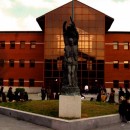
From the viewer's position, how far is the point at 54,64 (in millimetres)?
51625

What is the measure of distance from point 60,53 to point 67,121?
36.3 metres

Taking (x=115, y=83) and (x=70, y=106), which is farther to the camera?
(x=115, y=83)

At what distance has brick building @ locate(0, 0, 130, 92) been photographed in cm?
5128

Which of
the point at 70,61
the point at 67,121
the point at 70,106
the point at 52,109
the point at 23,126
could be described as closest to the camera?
the point at 67,121

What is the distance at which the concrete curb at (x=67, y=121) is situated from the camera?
1545cm

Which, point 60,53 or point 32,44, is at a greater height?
point 32,44

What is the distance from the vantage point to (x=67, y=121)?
15.4 m

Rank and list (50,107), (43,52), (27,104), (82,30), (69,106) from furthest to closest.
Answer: (43,52) → (82,30) → (27,104) → (50,107) → (69,106)

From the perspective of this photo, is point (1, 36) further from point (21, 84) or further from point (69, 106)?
point (69, 106)

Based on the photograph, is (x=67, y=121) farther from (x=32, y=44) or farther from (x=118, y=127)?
(x=32, y=44)

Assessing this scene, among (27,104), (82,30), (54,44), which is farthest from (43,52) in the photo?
(27,104)

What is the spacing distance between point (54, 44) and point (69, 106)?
115ft

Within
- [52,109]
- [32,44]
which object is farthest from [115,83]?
[52,109]

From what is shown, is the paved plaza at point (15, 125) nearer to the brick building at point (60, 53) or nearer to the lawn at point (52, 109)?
the lawn at point (52, 109)
